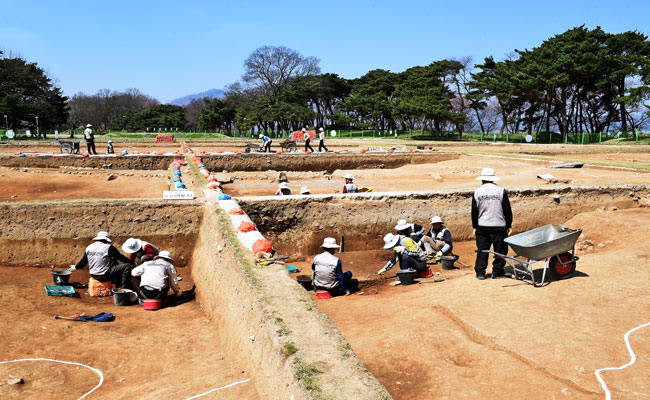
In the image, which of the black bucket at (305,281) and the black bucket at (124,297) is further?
the black bucket at (305,281)

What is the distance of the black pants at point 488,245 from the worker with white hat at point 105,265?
16.9 ft

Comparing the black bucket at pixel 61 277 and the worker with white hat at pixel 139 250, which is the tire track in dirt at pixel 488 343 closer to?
the worker with white hat at pixel 139 250

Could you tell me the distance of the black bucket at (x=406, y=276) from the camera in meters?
7.27

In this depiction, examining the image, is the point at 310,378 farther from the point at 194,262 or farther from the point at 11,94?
the point at 11,94

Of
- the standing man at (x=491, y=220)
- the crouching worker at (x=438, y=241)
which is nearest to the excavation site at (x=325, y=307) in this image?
the crouching worker at (x=438, y=241)

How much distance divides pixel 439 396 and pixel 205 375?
6.89ft

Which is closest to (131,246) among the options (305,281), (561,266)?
(305,281)

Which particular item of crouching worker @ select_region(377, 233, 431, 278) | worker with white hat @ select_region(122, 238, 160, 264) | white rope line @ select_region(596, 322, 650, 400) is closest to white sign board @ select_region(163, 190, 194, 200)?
worker with white hat @ select_region(122, 238, 160, 264)

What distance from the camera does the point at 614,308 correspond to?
4957 millimetres

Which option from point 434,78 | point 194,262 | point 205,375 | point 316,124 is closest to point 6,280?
point 194,262

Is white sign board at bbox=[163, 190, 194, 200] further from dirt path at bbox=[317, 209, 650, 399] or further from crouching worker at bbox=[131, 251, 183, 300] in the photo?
dirt path at bbox=[317, 209, 650, 399]

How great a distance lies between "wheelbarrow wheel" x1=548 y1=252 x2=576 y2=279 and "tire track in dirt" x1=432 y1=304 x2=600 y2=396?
5.93ft

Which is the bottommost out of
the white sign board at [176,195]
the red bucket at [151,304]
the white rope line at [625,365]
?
the red bucket at [151,304]

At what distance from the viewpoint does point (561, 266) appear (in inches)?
236
